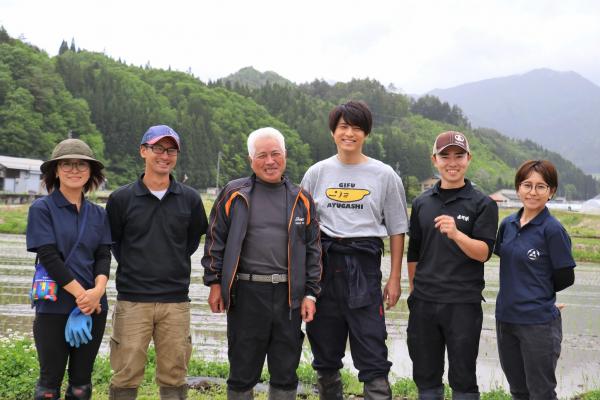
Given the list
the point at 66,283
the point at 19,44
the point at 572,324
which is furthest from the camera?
the point at 19,44

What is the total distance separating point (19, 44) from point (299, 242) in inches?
3937

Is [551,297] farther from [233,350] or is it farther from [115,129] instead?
[115,129]

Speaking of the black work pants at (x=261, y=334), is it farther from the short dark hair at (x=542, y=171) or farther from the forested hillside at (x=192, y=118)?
the forested hillside at (x=192, y=118)

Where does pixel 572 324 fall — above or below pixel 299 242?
below

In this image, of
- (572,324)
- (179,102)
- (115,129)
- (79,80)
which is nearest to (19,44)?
(79,80)

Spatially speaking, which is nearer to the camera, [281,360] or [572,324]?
[281,360]

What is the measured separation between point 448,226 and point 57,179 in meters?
2.62

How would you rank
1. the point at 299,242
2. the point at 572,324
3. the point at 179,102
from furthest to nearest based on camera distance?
the point at 179,102
the point at 572,324
the point at 299,242

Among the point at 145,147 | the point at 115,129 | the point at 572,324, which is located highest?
the point at 115,129

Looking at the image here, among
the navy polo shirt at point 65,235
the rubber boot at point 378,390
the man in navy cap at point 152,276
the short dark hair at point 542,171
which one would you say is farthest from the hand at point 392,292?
the navy polo shirt at point 65,235

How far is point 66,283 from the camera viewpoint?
11.8 feet

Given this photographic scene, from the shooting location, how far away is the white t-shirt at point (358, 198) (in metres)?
4.13

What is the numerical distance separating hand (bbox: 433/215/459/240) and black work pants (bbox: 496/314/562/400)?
2.46 ft

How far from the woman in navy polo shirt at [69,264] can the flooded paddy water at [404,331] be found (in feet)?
9.09
